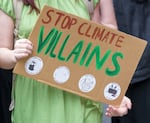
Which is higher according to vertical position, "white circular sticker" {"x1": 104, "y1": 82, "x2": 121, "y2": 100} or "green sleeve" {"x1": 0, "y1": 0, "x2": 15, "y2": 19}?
"green sleeve" {"x1": 0, "y1": 0, "x2": 15, "y2": 19}

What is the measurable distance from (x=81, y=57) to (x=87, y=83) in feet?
0.24

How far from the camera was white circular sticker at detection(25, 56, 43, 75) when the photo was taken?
1140 mm

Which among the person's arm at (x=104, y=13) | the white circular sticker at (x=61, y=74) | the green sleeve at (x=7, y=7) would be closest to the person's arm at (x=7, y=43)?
the green sleeve at (x=7, y=7)

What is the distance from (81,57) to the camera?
1.16 metres

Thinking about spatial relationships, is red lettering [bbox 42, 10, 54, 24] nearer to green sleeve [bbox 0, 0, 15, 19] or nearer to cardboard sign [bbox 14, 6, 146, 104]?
cardboard sign [bbox 14, 6, 146, 104]

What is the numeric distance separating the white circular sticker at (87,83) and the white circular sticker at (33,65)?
0.40ft

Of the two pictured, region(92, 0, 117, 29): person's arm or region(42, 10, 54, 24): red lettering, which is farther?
region(92, 0, 117, 29): person's arm

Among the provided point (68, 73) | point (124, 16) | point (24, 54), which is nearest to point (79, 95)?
point (68, 73)

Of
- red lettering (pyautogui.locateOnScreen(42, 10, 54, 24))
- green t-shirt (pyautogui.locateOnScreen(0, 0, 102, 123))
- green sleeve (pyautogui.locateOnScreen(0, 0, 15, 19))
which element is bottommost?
green t-shirt (pyautogui.locateOnScreen(0, 0, 102, 123))

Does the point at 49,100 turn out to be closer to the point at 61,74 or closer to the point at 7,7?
the point at 61,74

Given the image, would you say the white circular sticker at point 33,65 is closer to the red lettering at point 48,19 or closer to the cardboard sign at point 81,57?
the cardboard sign at point 81,57

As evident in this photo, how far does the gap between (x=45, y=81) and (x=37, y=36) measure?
127mm

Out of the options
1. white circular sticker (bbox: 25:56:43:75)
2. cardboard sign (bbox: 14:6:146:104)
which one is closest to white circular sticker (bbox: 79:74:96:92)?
cardboard sign (bbox: 14:6:146:104)

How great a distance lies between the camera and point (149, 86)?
156 cm
